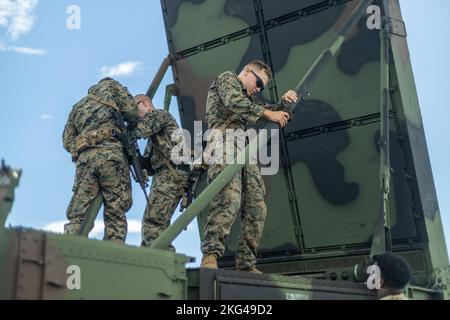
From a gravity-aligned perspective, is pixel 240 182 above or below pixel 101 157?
below

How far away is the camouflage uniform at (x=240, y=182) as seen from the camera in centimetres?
377

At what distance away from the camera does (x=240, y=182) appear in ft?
12.8

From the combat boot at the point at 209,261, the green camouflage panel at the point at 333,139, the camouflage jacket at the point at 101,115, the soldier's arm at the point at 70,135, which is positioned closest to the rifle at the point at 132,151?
the camouflage jacket at the point at 101,115

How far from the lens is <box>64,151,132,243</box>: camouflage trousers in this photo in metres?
4.50

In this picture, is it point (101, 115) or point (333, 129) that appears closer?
point (101, 115)

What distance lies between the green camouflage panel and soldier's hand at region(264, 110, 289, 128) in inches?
54.1

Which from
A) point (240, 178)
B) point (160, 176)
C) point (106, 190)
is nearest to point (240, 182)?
point (240, 178)

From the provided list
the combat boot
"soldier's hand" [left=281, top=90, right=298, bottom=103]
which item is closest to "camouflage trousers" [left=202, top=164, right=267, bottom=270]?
the combat boot

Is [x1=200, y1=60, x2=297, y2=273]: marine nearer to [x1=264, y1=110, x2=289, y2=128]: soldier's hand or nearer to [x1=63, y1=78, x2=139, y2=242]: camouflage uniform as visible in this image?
[x1=264, y1=110, x2=289, y2=128]: soldier's hand

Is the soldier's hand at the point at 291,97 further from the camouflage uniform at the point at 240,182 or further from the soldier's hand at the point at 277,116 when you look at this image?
the soldier's hand at the point at 277,116

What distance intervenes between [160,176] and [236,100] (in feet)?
4.50

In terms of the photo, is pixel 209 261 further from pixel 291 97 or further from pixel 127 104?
pixel 127 104

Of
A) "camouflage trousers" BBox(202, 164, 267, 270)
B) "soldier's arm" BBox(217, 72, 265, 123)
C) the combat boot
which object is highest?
"soldier's arm" BBox(217, 72, 265, 123)
